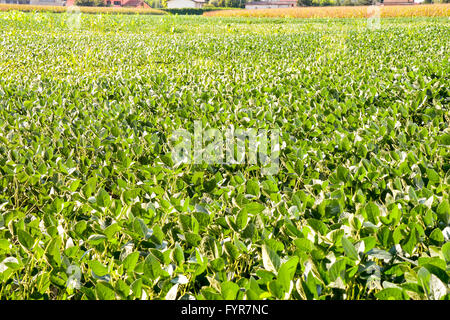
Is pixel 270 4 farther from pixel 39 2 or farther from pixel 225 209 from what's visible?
pixel 225 209

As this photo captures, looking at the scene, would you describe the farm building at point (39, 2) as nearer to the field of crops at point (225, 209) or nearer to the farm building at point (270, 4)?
the farm building at point (270, 4)

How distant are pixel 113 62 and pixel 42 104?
7288 mm

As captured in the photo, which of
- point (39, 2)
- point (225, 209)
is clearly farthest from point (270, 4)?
point (225, 209)

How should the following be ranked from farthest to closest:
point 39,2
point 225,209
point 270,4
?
point 270,4 < point 39,2 < point 225,209

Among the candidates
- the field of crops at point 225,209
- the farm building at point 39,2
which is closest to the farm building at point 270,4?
the farm building at point 39,2

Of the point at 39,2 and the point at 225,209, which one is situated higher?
the point at 39,2

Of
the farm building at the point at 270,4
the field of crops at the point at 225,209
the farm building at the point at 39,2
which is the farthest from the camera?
the farm building at the point at 270,4

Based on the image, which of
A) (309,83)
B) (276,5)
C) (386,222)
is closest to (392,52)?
(309,83)

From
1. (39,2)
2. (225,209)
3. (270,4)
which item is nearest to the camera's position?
(225,209)

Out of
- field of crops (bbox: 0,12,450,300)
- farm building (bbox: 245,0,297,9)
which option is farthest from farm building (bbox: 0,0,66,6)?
field of crops (bbox: 0,12,450,300)

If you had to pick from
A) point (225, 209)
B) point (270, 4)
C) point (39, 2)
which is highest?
point (39, 2)

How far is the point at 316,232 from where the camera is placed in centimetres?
173

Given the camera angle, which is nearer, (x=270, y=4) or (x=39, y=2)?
(x=39, y=2)

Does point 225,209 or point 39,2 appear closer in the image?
point 225,209
